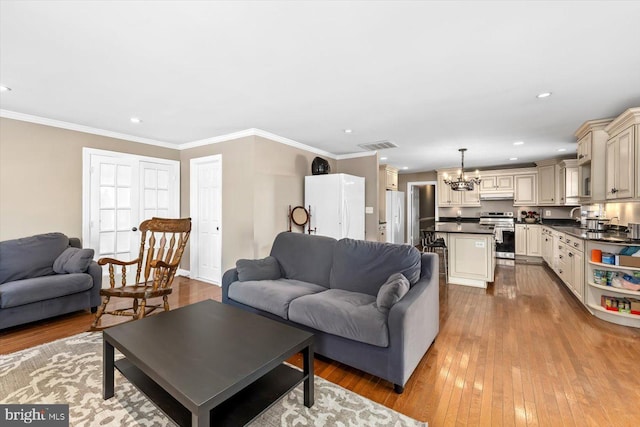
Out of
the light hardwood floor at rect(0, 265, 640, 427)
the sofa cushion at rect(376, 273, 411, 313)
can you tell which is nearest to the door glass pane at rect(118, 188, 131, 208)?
the light hardwood floor at rect(0, 265, 640, 427)

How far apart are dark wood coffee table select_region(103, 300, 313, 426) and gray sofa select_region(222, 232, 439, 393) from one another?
1.32ft

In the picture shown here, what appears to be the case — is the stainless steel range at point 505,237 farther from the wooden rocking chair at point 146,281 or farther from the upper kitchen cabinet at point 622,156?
the wooden rocking chair at point 146,281

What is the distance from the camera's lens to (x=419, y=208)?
31.4 feet

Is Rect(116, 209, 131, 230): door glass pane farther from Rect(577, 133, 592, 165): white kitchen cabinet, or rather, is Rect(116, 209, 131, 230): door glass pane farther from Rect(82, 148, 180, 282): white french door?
Rect(577, 133, 592, 165): white kitchen cabinet

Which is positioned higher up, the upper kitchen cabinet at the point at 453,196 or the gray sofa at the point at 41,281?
the upper kitchen cabinet at the point at 453,196

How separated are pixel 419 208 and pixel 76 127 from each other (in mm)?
8840

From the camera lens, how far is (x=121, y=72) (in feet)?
8.19

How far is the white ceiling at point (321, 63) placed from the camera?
1759 mm

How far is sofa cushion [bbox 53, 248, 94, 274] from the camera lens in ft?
10.6

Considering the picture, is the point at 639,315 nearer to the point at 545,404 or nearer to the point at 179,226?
the point at 545,404

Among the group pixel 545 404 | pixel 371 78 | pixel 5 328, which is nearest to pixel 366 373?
pixel 545 404

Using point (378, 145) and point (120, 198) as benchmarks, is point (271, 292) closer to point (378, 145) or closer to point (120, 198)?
point (120, 198)

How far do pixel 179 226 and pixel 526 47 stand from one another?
3763mm

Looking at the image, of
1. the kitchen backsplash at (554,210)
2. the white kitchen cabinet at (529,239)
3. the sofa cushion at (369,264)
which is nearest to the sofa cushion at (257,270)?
the sofa cushion at (369,264)
